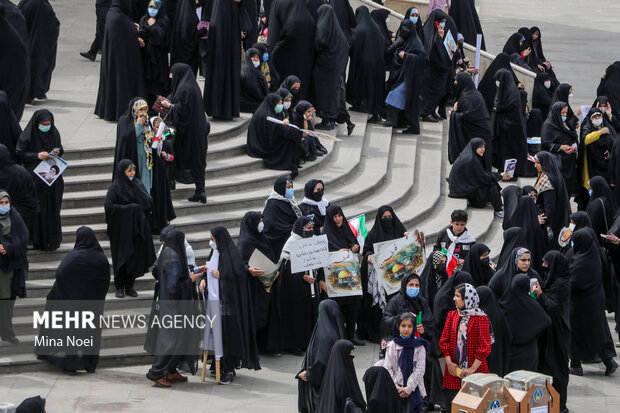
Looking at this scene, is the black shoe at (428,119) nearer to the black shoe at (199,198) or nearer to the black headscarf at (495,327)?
the black shoe at (199,198)

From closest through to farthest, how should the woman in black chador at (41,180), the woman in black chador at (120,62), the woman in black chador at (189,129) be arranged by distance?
the woman in black chador at (41,180), the woman in black chador at (189,129), the woman in black chador at (120,62)

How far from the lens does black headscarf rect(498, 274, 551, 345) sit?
39.7 feet

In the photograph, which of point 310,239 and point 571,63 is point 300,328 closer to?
point 310,239

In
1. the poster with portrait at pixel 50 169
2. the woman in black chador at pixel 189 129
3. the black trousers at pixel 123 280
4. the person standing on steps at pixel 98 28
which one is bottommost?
the black trousers at pixel 123 280

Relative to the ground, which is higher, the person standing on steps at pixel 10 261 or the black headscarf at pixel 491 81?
the black headscarf at pixel 491 81

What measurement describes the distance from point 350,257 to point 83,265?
100 inches

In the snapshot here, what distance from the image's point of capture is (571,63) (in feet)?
88.8

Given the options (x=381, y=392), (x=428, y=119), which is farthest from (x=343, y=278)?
(x=428, y=119)

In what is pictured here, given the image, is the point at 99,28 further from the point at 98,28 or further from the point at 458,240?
the point at 458,240

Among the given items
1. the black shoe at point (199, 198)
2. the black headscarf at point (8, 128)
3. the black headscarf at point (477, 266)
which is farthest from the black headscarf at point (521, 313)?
the black headscarf at point (8, 128)

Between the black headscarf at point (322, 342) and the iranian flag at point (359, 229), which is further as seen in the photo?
the iranian flag at point (359, 229)

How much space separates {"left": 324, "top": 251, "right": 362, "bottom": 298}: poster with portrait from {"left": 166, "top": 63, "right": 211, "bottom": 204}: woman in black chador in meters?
2.33

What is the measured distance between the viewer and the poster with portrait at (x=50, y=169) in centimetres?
1368

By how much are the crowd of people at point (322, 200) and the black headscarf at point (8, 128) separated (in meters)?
0.02
